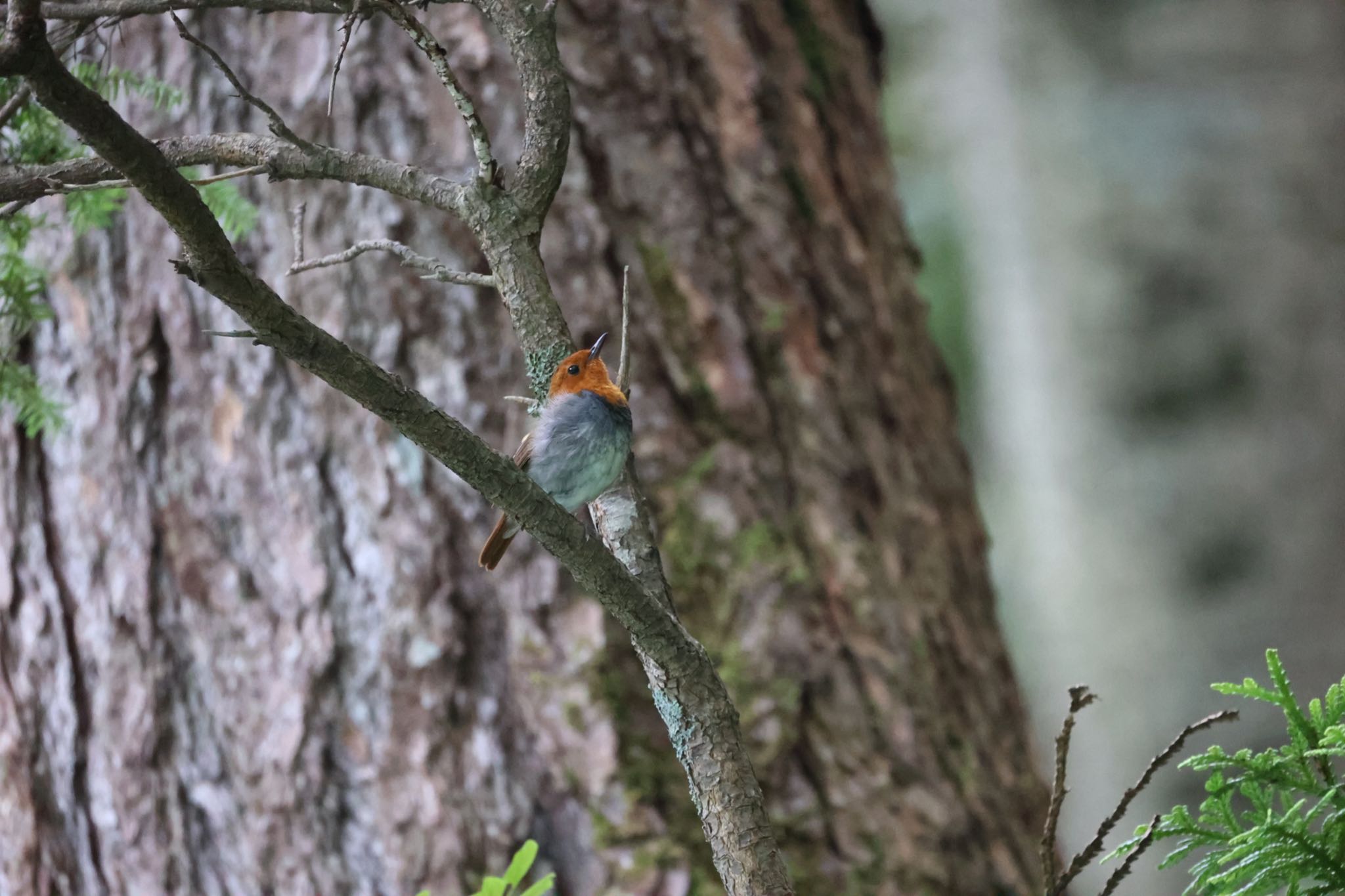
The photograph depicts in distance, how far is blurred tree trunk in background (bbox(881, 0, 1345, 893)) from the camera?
10.5 ft

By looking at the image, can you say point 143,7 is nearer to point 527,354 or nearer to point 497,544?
point 527,354

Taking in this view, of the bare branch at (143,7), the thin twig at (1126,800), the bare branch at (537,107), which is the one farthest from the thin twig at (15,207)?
the thin twig at (1126,800)

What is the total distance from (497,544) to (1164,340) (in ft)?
8.50

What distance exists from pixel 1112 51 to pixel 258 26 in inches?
108

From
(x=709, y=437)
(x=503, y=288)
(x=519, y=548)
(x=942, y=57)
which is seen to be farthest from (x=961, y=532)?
(x=942, y=57)

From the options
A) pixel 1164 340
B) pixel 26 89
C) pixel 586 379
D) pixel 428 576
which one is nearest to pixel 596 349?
pixel 586 379

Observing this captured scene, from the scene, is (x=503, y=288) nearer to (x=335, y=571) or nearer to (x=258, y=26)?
(x=335, y=571)

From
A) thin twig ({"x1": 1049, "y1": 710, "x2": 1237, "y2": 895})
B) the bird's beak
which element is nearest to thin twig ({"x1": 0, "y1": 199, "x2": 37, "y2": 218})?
the bird's beak

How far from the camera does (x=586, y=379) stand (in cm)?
160

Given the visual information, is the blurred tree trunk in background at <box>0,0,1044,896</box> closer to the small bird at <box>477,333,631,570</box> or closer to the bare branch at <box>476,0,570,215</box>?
the small bird at <box>477,333,631,570</box>

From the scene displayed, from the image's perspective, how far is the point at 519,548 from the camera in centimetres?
202

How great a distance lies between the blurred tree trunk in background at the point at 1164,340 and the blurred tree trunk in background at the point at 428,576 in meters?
1.37

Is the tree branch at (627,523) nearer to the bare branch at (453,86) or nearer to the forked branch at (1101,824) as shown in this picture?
the bare branch at (453,86)

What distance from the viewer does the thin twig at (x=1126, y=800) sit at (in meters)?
0.90
